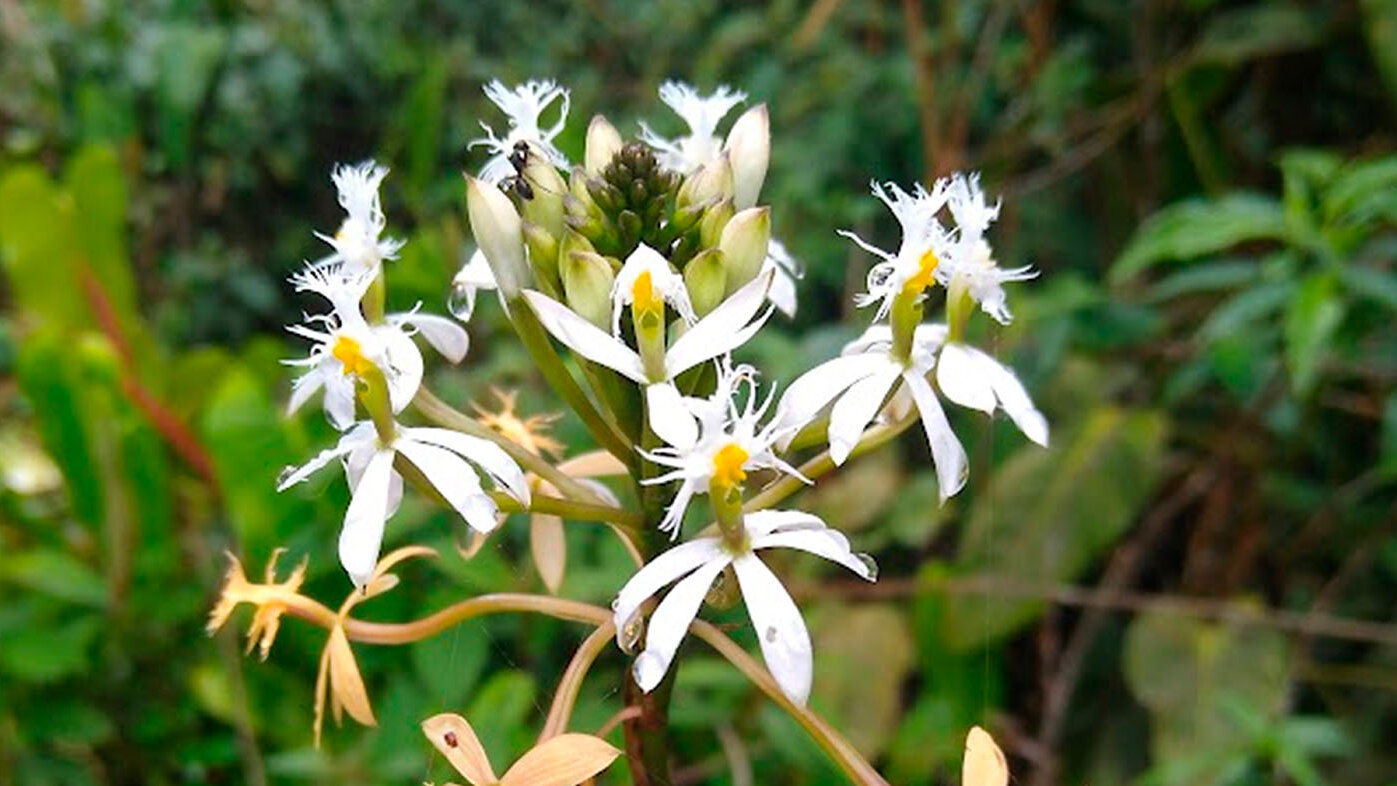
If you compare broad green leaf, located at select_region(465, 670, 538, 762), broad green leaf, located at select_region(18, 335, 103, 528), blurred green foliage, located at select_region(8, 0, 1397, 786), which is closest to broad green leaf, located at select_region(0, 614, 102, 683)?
blurred green foliage, located at select_region(8, 0, 1397, 786)

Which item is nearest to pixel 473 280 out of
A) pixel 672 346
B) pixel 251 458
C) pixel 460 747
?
pixel 672 346

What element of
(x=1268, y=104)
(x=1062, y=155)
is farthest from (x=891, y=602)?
(x=1268, y=104)

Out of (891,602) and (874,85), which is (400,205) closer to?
(874,85)

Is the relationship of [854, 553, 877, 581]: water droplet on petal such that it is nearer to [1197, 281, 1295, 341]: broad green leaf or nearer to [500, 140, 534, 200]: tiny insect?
[500, 140, 534, 200]: tiny insect

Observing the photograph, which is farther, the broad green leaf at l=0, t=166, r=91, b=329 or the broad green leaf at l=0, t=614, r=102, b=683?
the broad green leaf at l=0, t=166, r=91, b=329

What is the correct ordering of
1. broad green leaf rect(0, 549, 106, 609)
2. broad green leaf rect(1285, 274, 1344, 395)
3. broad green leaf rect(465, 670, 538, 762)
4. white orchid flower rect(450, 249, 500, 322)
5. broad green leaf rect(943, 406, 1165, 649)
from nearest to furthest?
white orchid flower rect(450, 249, 500, 322) → broad green leaf rect(465, 670, 538, 762) → broad green leaf rect(1285, 274, 1344, 395) → broad green leaf rect(0, 549, 106, 609) → broad green leaf rect(943, 406, 1165, 649)

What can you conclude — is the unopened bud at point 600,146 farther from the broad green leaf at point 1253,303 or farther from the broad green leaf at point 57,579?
the broad green leaf at point 57,579

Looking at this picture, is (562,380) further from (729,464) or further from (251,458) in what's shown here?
(251,458)
